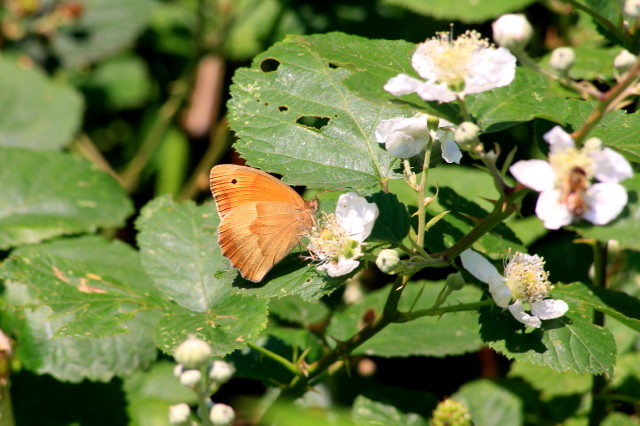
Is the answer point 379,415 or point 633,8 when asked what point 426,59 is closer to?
point 633,8

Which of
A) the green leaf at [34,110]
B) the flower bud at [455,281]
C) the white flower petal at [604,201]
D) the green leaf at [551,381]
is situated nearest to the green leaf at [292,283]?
the flower bud at [455,281]

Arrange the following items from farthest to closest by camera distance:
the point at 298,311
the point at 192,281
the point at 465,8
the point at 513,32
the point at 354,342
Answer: the point at 465,8 → the point at 298,311 → the point at 192,281 → the point at 354,342 → the point at 513,32

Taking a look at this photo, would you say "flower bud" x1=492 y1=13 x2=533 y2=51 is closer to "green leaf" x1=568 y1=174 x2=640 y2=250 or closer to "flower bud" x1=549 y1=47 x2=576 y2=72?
"flower bud" x1=549 y1=47 x2=576 y2=72

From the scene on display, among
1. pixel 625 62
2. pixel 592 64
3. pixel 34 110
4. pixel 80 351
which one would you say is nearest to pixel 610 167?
Result: pixel 625 62

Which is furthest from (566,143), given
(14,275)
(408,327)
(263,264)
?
(14,275)

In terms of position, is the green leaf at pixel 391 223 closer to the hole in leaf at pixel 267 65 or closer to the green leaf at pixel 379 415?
the hole in leaf at pixel 267 65

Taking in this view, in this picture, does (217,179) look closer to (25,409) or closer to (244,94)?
(244,94)
